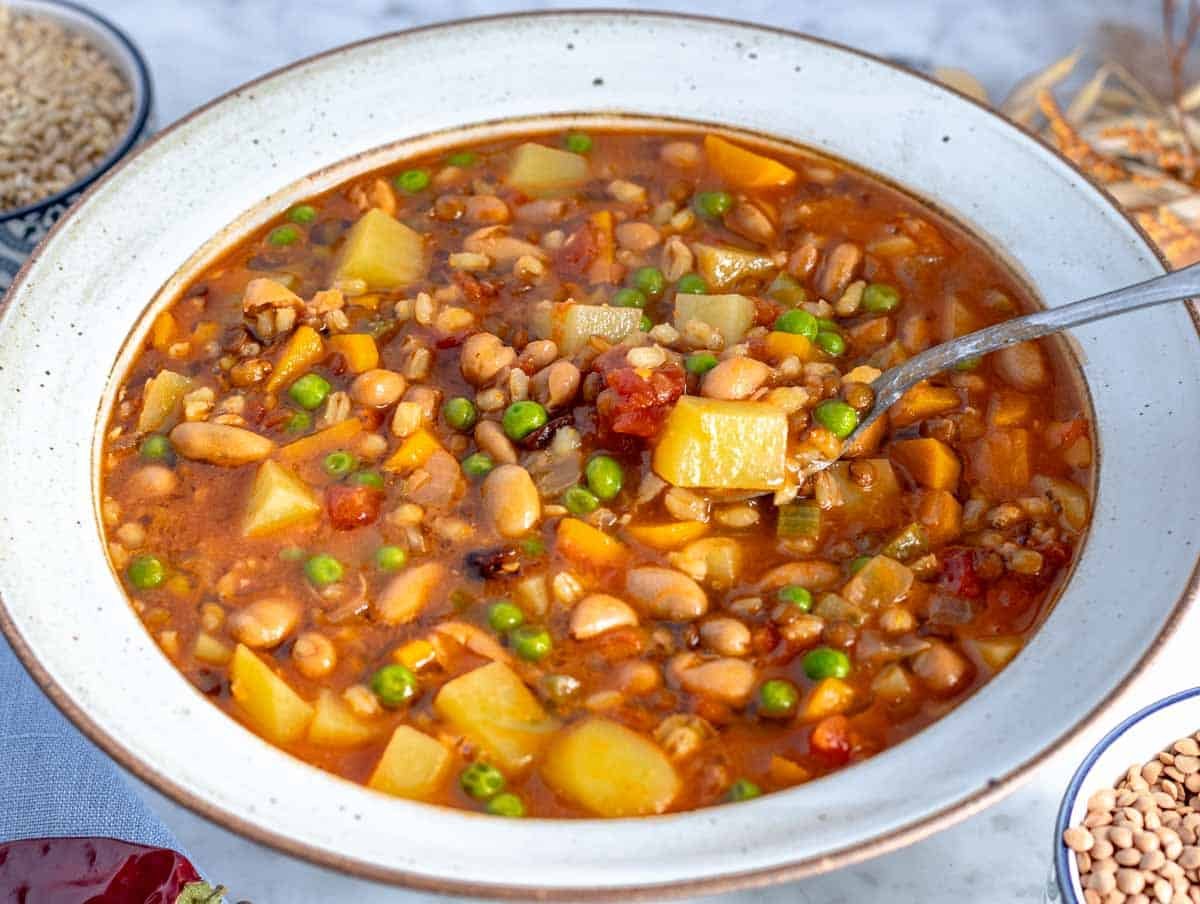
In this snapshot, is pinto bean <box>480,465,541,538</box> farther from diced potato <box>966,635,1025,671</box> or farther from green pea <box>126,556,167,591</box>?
diced potato <box>966,635,1025,671</box>

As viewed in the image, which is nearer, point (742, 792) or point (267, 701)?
point (742, 792)

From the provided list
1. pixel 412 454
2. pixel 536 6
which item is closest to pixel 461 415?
pixel 412 454

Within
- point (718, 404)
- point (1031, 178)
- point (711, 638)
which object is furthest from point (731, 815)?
point (1031, 178)

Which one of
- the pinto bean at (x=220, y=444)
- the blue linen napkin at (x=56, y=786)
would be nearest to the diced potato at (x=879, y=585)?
the pinto bean at (x=220, y=444)

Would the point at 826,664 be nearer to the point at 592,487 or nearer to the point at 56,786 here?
the point at 592,487

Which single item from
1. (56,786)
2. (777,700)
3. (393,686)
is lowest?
(56,786)

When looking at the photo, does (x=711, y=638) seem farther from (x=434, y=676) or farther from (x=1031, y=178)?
(x=1031, y=178)
